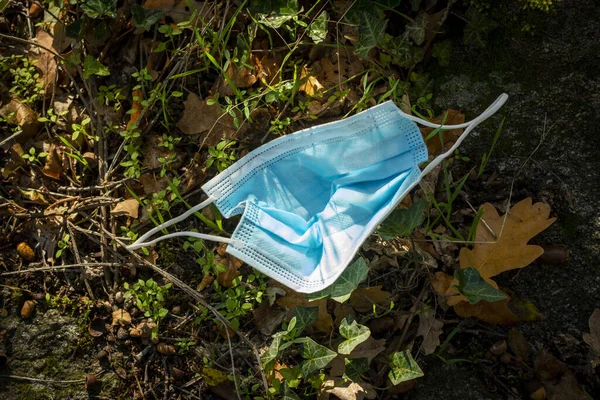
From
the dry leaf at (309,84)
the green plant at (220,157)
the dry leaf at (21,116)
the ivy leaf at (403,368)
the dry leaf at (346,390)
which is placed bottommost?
the dry leaf at (346,390)

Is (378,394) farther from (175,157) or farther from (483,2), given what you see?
(483,2)

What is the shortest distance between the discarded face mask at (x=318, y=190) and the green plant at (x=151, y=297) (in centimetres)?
18

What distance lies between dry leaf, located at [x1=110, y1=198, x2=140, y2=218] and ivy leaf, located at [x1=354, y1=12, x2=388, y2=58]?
1.05m

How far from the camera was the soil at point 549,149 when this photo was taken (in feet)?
6.67

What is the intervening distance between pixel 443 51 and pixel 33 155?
1672 mm

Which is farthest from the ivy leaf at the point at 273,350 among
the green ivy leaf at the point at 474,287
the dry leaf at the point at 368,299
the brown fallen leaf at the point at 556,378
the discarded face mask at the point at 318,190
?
the brown fallen leaf at the point at 556,378

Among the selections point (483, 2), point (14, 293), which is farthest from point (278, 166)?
point (14, 293)

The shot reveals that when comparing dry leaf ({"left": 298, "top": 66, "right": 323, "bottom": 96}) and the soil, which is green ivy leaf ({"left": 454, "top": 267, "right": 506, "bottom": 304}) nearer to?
the soil

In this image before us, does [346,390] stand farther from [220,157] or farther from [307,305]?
[220,157]

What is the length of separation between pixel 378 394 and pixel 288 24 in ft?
4.81

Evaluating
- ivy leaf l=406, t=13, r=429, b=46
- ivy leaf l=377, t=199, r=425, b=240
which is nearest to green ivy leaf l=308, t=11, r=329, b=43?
ivy leaf l=406, t=13, r=429, b=46

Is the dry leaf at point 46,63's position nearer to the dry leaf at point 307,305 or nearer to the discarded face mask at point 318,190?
the discarded face mask at point 318,190

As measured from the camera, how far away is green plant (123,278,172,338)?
2.12 meters

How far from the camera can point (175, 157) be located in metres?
2.24
